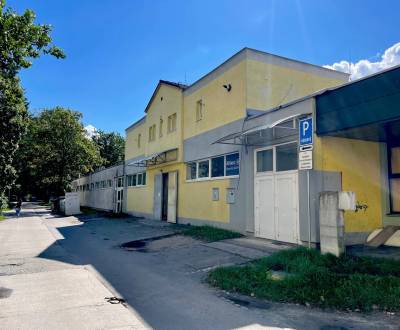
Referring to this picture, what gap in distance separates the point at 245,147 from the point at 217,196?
113 inches

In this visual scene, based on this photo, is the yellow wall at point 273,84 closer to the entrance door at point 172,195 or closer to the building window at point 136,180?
A: the entrance door at point 172,195

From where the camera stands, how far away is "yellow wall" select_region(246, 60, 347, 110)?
1378 cm

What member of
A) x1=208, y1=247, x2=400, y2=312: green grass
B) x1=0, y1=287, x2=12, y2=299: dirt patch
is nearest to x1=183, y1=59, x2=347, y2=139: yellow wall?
x1=208, y1=247, x2=400, y2=312: green grass

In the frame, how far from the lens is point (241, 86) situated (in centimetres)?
1390

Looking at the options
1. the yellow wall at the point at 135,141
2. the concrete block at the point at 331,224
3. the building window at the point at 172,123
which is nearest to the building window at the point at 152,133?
the yellow wall at the point at 135,141

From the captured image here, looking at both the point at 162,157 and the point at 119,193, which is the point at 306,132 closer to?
the point at 162,157

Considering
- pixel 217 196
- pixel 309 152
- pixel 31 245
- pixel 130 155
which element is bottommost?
pixel 31 245

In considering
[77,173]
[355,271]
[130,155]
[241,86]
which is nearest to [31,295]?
[355,271]

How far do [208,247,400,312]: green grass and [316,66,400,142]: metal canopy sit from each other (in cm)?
336

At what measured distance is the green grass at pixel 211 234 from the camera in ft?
41.0

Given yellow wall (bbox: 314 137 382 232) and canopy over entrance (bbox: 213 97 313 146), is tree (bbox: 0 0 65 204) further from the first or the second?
yellow wall (bbox: 314 137 382 232)

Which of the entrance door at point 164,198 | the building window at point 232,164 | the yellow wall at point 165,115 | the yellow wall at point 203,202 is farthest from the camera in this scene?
the entrance door at point 164,198

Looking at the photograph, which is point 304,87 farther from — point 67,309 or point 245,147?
point 67,309

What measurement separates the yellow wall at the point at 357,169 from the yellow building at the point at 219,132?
113 centimetres
